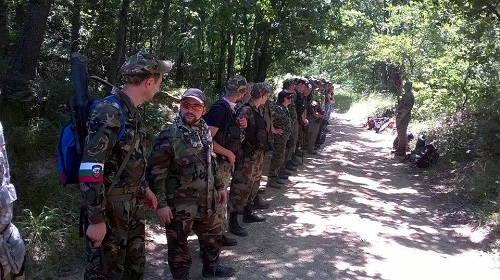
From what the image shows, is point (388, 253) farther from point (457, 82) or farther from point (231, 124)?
point (457, 82)

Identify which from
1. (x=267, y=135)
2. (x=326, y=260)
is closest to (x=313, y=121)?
(x=267, y=135)

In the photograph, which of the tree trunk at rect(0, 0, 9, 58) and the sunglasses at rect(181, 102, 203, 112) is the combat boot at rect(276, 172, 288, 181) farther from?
the tree trunk at rect(0, 0, 9, 58)

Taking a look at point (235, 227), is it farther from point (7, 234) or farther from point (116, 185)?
point (7, 234)

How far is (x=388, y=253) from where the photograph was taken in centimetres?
543

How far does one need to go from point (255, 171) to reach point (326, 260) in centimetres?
147

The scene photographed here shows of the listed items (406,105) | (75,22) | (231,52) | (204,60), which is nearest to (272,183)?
(406,105)

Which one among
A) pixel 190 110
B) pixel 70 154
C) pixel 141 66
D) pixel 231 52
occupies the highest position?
pixel 231 52

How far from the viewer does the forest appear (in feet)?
19.3

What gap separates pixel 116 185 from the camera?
9.98 feet

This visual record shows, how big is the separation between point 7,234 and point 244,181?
373 cm

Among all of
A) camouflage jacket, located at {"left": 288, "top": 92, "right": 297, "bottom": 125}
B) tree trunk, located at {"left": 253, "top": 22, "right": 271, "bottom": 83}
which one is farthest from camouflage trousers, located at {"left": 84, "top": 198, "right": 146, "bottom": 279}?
tree trunk, located at {"left": 253, "top": 22, "right": 271, "bottom": 83}

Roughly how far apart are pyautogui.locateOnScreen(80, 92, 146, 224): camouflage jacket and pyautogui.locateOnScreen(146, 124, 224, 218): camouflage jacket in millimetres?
654

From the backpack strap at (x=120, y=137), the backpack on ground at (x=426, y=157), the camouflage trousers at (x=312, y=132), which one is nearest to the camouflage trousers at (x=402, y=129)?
the backpack on ground at (x=426, y=157)

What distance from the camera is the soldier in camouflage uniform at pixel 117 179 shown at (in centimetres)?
277
